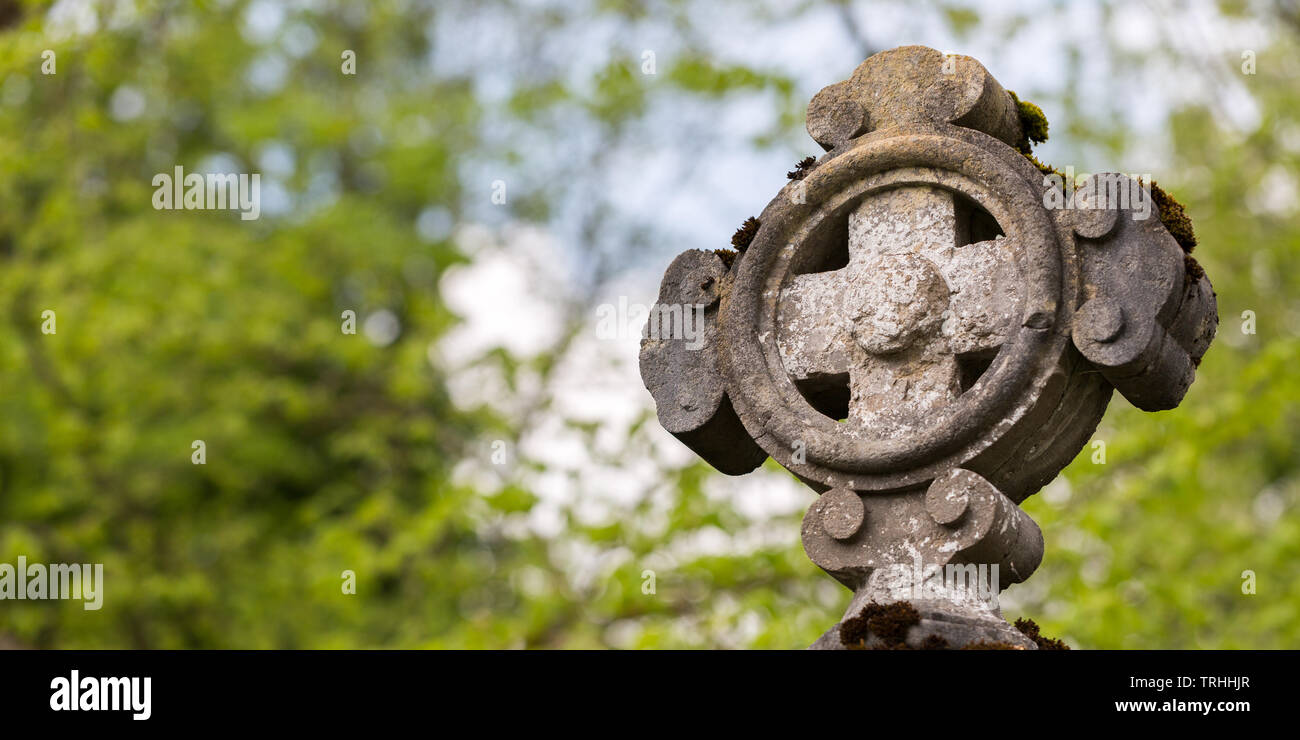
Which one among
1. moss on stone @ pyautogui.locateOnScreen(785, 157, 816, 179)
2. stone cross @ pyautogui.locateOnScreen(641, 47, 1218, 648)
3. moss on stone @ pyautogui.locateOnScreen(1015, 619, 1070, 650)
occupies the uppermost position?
moss on stone @ pyautogui.locateOnScreen(785, 157, 816, 179)

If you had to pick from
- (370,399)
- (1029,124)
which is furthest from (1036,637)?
(370,399)

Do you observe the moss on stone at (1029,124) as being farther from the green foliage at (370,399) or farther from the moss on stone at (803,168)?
the green foliage at (370,399)

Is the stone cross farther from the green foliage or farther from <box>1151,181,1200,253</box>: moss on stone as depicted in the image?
the green foliage

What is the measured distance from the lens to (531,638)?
325 inches

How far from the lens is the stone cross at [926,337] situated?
3318 millimetres

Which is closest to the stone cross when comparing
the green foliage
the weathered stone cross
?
the weathered stone cross

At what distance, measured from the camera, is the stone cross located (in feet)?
10.9

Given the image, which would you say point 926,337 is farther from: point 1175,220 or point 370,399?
point 370,399

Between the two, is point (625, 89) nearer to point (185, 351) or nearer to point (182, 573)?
point (185, 351)

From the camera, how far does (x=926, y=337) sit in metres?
3.57

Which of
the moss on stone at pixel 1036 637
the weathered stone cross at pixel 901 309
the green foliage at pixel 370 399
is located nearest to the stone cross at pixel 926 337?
the weathered stone cross at pixel 901 309

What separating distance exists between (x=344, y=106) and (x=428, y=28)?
1317 millimetres

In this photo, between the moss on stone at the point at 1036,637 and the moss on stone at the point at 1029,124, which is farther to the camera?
the moss on stone at the point at 1029,124
